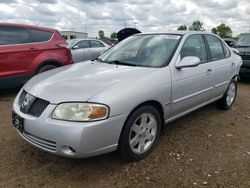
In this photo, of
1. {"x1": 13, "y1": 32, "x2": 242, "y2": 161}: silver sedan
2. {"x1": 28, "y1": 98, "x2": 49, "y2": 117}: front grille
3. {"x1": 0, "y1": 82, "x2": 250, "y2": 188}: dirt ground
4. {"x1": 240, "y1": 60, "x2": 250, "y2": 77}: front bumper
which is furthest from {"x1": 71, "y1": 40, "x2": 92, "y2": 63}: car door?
{"x1": 28, "y1": 98, "x2": 49, "y2": 117}: front grille

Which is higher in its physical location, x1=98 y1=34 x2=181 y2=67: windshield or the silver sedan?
x1=98 y1=34 x2=181 y2=67: windshield

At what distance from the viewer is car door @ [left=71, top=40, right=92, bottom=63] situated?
11281mm

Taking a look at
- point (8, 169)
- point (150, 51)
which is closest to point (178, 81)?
point (150, 51)

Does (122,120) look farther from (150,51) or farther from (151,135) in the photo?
(150,51)

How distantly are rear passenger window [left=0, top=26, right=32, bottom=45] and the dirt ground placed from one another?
2653 mm

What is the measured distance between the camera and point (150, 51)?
14.0 feet

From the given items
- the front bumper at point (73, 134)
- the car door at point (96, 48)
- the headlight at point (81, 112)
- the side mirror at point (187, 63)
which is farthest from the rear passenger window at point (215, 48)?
the car door at point (96, 48)

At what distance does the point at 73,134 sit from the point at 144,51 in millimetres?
1939

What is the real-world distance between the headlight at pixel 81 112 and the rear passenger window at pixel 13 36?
13.8 feet

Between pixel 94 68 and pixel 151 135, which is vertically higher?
pixel 94 68

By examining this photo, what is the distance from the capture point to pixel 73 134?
113 inches

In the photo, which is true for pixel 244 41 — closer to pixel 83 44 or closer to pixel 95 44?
pixel 95 44

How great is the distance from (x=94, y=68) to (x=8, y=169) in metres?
1.68

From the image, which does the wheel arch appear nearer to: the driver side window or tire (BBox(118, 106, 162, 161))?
tire (BBox(118, 106, 162, 161))
